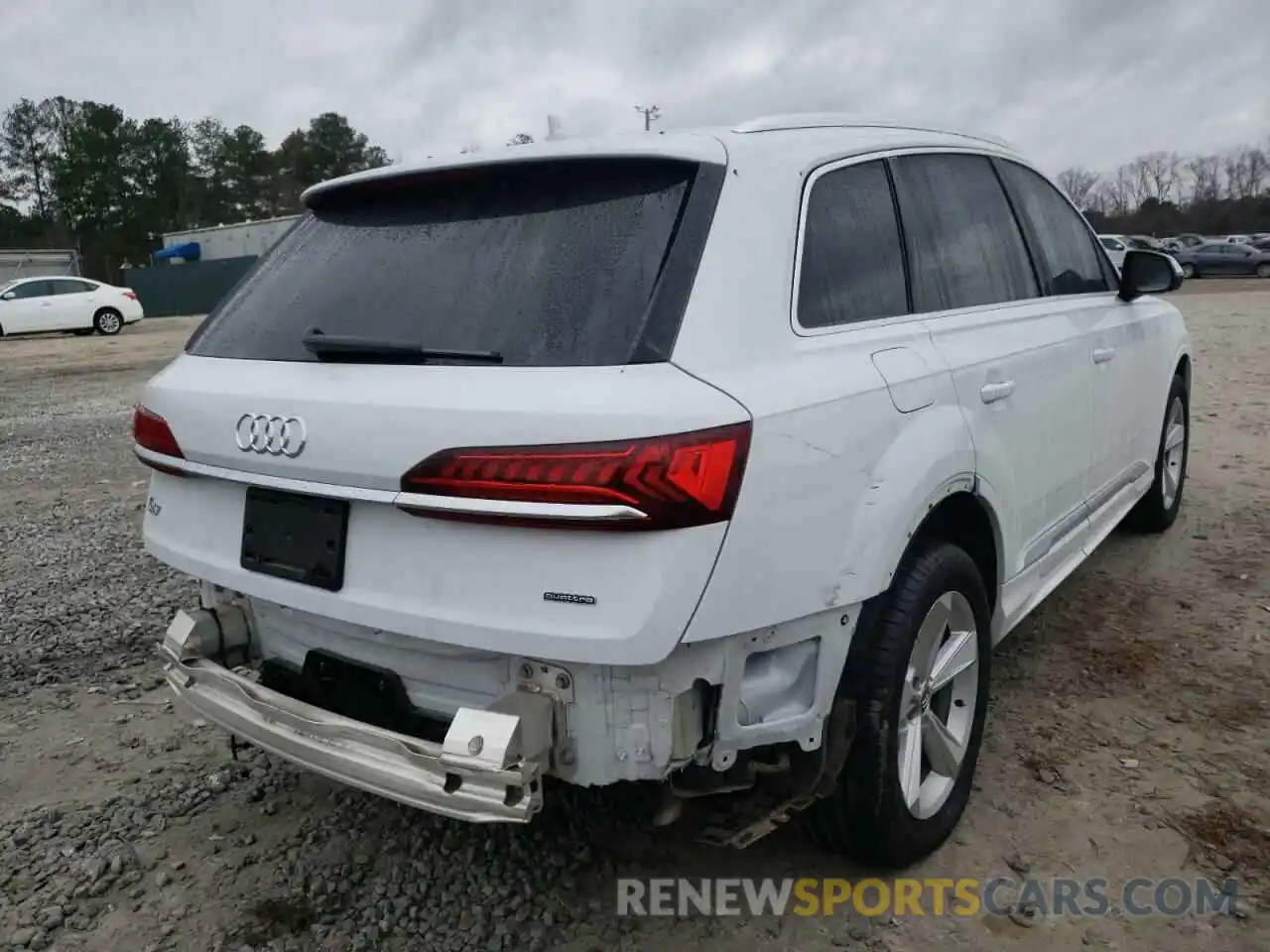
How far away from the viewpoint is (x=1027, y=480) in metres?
3.05

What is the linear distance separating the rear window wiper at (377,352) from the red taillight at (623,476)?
0.85ft

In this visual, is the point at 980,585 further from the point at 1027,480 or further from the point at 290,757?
the point at 290,757

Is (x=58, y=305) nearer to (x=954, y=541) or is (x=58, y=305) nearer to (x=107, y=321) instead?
(x=107, y=321)

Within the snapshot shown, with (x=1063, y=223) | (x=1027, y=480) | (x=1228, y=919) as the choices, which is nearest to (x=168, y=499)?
(x=1027, y=480)

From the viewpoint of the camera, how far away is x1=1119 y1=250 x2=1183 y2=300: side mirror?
411cm

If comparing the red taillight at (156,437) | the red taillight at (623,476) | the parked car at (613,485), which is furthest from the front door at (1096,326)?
the red taillight at (156,437)

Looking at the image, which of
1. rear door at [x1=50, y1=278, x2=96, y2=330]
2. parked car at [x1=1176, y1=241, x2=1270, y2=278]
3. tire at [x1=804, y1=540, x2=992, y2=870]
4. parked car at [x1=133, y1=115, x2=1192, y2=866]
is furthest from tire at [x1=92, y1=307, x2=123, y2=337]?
parked car at [x1=1176, y1=241, x2=1270, y2=278]

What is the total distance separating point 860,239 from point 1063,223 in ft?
5.94

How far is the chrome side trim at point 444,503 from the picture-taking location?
1.83m

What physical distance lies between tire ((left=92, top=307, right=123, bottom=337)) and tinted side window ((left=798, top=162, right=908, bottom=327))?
1049 inches

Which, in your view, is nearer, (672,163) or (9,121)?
(672,163)

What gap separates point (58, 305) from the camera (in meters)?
24.6

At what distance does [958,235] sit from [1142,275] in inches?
59.4

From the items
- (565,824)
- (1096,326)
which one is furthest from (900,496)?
(1096,326)
